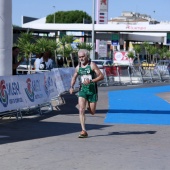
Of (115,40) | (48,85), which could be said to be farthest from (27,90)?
(115,40)

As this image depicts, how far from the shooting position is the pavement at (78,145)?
9.41m

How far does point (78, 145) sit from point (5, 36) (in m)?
5.97

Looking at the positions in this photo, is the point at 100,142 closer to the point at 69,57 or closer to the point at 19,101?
the point at 19,101

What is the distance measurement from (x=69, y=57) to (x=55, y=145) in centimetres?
3756

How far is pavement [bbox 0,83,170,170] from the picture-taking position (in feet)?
30.9

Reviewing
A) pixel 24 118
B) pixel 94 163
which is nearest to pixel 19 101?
pixel 24 118

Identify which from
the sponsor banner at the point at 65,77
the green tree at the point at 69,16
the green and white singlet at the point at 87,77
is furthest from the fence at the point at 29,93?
the green tree at the point at 69,16

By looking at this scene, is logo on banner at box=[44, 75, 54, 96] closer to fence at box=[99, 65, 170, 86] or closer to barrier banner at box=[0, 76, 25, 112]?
barrier banner at box=[0, 76, 25, 112]

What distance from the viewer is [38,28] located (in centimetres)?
6500

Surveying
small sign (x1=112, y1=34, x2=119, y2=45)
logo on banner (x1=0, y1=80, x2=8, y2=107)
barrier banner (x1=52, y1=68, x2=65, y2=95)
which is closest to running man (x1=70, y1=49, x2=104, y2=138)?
logo on banner (x1=0, y1=80, x2=8, y2=107)

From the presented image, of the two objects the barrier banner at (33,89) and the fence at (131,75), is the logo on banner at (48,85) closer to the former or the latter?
the barrier banner at (33,89)

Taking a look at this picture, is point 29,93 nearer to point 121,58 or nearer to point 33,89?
point 33,89

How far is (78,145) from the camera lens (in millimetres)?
11406

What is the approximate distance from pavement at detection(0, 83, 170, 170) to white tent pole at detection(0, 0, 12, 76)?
5.19 ft
